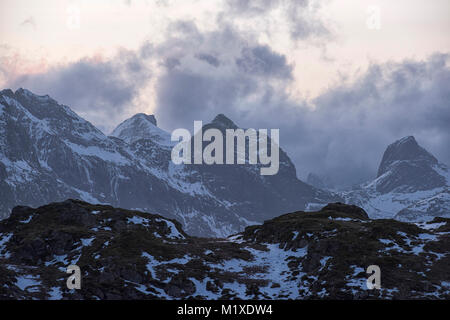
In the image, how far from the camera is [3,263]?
97.2m

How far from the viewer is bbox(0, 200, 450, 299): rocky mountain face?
8738 cm

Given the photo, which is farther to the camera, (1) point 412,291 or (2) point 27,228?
(2) point 27,228

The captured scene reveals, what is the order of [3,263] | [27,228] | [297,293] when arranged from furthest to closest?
1. [27,228]
2. [3,263]
3. [297,293]

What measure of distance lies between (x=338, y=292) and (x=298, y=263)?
56.4ft

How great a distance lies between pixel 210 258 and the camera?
105 meters

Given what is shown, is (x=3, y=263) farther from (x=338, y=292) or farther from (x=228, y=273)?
(x=338, y=292)

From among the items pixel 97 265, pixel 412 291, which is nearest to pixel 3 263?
pixel 97 265

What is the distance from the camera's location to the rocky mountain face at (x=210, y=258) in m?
87.4

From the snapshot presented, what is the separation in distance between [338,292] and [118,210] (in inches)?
2234

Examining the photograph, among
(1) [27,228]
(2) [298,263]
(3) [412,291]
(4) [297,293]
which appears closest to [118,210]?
(1) [27,228]
